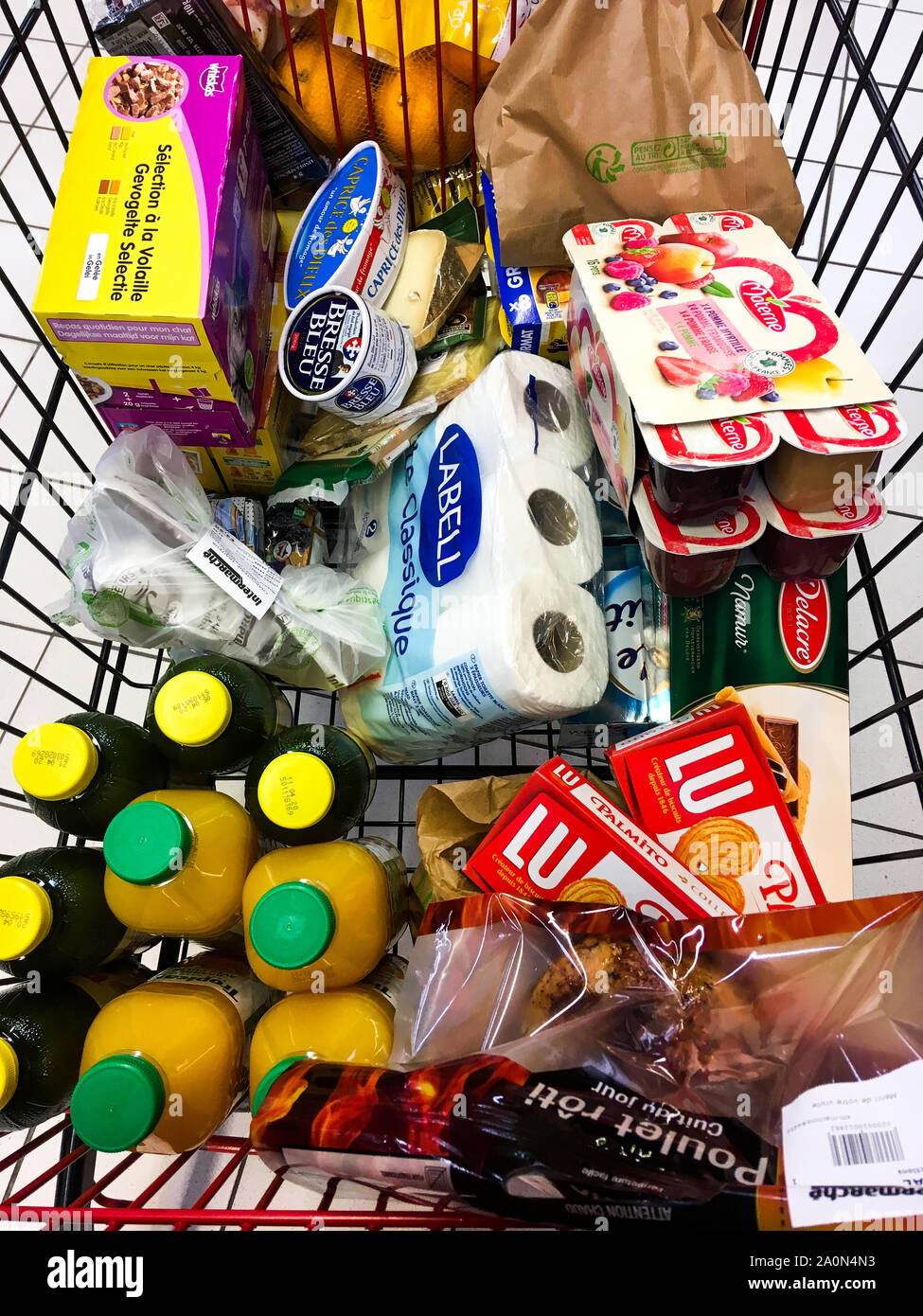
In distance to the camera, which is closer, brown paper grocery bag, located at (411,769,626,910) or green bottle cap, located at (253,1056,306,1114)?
green bottle cap, located at (253,1056,306,1114)

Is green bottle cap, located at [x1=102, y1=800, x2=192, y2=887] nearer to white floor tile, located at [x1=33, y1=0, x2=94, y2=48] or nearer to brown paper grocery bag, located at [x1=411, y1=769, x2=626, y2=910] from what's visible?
brown paper grocery bag, located at [x1=411, y1=769, x2=626, y2=910]

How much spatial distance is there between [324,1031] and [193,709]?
295mm

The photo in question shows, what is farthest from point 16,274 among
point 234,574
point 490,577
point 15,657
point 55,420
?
point 490,577

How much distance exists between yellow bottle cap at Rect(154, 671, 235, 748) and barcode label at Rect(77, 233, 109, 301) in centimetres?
37

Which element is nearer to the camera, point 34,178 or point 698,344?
point 698,344

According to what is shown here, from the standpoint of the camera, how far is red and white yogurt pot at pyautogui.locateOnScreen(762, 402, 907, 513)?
0.68 metres

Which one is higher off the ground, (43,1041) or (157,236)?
(157,236)

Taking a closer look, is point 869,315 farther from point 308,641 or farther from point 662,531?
point 308,641

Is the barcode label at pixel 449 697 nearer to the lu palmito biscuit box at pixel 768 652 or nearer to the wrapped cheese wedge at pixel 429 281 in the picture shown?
the lu palmito biscuit box at pixel 768 652

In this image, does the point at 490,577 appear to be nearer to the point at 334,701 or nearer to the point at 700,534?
the point at 700,534

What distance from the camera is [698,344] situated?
765mm

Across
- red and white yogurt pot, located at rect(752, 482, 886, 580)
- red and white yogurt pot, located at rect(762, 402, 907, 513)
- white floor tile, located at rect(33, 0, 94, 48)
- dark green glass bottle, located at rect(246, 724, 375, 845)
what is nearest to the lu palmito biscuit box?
red and white yogurt pot, located at rect(752, 482, 886, 580)

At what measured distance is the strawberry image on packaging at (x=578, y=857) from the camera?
2.52 ft
